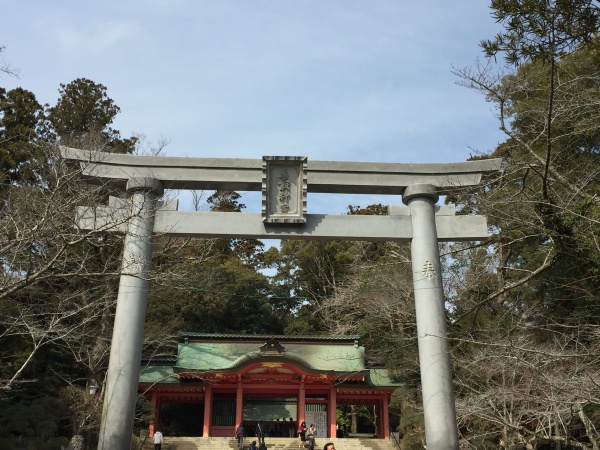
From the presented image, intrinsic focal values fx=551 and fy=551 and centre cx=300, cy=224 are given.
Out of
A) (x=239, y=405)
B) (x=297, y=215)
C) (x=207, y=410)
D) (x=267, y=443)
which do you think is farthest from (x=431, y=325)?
(x=207, y=410)

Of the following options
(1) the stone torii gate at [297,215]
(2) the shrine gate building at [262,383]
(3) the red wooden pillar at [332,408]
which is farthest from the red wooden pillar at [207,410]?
(1) the stone torii gate at [297,215]

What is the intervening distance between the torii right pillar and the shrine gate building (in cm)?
1092

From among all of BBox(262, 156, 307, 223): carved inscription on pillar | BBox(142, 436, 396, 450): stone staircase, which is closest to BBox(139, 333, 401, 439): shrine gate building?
BBox(142, 436, 396, 450): stone staircase

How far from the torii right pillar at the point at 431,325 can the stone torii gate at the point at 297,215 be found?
0.05 ft

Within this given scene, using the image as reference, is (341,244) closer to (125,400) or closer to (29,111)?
(29,111)

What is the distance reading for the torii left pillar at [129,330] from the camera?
7070mm

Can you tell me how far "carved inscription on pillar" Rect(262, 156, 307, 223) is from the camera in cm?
810

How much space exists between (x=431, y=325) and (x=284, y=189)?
2.89 metres

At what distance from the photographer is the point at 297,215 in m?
8.12

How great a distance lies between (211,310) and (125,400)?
69.3 ft

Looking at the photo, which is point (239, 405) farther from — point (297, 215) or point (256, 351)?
point (297, 215)

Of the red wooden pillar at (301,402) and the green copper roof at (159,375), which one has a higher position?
the green copper roof at (159,375)

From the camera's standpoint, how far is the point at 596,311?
34.7 feet

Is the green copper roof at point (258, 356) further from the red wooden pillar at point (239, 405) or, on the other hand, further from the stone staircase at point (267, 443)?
the stone staircase at point (267, 443)
